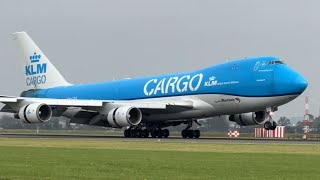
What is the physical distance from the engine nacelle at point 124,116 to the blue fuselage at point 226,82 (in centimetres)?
385

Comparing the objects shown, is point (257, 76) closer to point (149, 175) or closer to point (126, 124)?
point (126, 124)

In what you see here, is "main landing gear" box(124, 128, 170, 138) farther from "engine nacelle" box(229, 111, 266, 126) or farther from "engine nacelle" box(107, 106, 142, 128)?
"engine nacelle" box(229, 111, 266, 126)

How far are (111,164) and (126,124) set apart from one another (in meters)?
35.4

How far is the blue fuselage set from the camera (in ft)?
189

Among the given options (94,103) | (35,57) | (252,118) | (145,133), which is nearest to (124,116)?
(94,103)

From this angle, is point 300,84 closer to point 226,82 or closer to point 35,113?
point 226,82

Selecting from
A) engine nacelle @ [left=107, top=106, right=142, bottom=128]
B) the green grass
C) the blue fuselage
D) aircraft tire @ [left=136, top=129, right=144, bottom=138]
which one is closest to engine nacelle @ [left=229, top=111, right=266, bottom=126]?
the blue fuselage

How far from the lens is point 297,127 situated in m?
130

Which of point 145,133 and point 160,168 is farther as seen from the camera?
point 145,133

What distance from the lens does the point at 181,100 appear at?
208ft

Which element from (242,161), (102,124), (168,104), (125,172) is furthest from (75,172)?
(102,124)

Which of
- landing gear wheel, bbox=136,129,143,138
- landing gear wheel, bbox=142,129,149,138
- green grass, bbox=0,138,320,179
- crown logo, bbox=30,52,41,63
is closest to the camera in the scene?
green grass, bbox=0,138,320,179

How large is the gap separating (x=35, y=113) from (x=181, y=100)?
12.5 m

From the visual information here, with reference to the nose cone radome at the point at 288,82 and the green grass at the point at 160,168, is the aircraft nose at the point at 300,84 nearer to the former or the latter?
the nose cone radome at the point at 288,82
